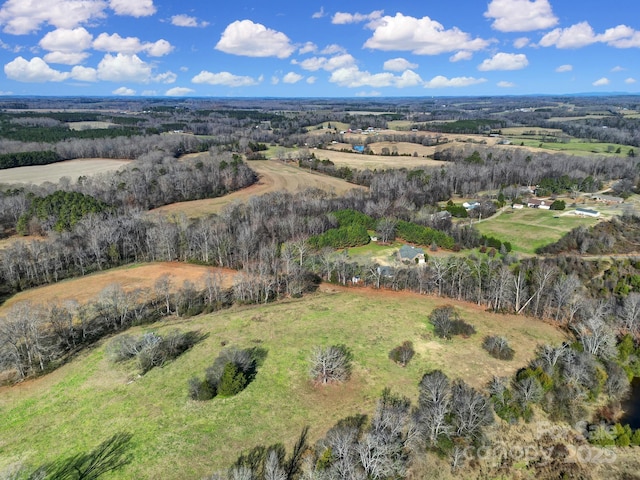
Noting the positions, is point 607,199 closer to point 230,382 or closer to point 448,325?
point 448,325

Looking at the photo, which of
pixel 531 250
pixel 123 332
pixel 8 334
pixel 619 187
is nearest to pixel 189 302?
pixel 123 332

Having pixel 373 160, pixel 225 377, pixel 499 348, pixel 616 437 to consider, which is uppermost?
pixel 373 160

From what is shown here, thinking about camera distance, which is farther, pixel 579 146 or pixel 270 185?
pixel 579 146

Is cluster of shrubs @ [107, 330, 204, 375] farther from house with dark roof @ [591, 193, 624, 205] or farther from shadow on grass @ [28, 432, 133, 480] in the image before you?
house with dark roof @ [591, 193, 624, 205]

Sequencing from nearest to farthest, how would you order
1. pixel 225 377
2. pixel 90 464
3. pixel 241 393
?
pixel 90 464, pixel 225 377, pixel 241 393

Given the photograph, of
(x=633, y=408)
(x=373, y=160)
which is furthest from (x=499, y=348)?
(x=373, y=160)

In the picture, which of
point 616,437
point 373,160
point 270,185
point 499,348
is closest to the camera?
point 616,437
